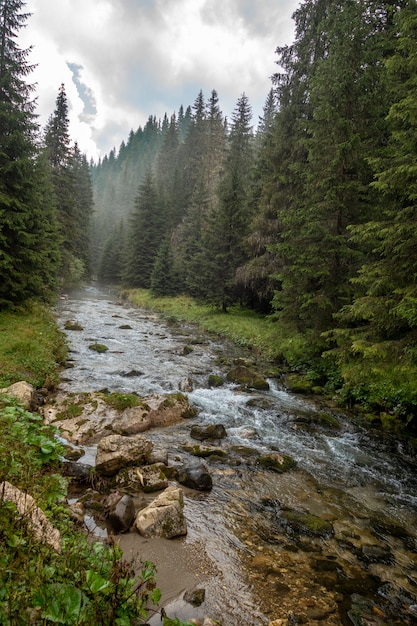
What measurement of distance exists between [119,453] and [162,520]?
1.89 metres

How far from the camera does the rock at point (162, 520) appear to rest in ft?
16.0

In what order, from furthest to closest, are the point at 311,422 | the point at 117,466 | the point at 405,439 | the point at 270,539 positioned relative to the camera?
1. the point at 311,422
2. the point at 405,439
3. the point at 117,466
4. the point at 270,539

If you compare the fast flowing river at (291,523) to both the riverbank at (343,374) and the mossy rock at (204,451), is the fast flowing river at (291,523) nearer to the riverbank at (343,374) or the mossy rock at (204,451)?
the mossy rock at (204,451)

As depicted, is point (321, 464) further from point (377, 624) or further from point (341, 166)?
point (341, 166)

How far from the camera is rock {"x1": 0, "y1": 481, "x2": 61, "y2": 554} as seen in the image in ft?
10.4

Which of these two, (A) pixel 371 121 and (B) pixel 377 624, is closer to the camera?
(B) pixel 377 624

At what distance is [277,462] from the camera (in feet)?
24.6

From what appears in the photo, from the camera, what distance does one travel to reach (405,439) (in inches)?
364

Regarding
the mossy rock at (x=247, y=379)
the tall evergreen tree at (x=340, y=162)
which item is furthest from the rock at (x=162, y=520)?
the tall evergreen tree at (x=340, y=162)

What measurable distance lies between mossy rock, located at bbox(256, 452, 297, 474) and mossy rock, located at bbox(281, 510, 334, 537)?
56.6 inches

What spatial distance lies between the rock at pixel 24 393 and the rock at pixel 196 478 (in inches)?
160

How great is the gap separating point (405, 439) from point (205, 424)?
5.58 metres

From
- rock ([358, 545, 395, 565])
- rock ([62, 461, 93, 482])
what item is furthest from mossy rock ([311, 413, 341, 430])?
rock ([62, 461, 93, 482])

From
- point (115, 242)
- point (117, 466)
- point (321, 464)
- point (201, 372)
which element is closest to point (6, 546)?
point (117, 466)
